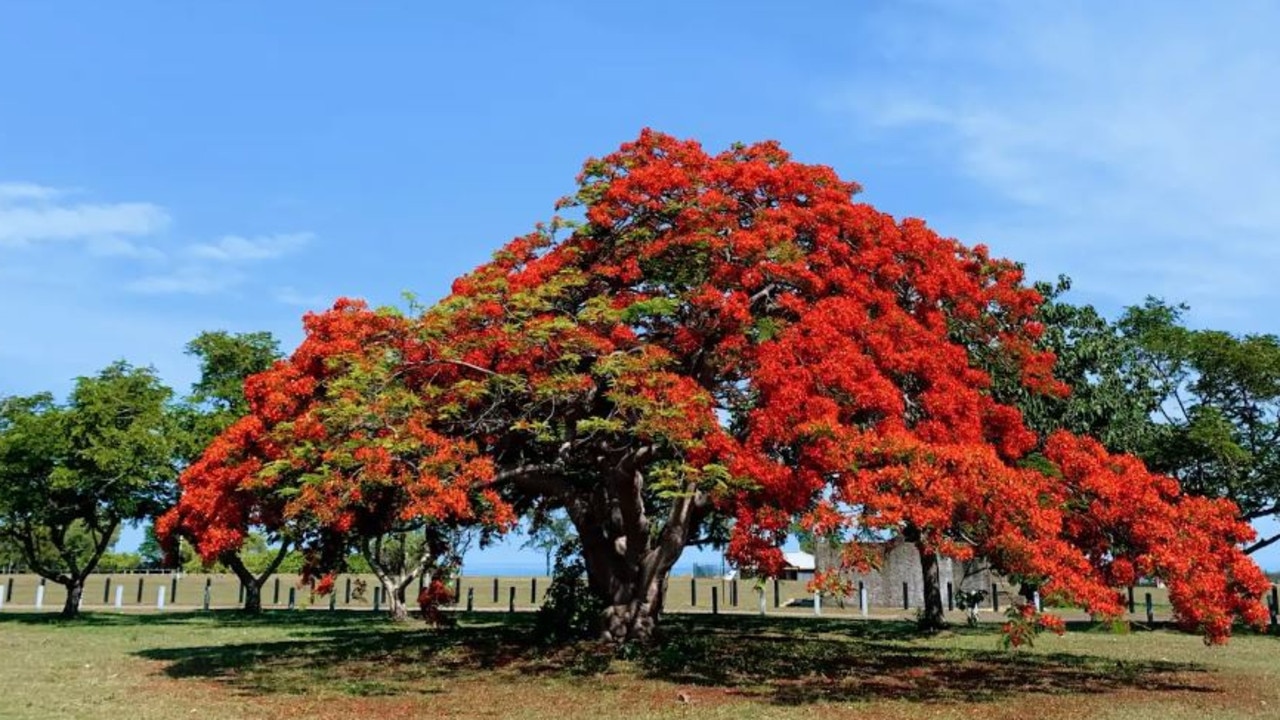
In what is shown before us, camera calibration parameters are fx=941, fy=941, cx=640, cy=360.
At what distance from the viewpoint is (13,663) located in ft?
55.7

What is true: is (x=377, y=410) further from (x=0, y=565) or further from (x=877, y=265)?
(x=0, y=565)

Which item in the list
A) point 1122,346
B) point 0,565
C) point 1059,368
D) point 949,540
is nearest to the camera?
point 949,540

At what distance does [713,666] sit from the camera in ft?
54.2

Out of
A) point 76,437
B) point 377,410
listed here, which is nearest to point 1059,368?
point 377,410

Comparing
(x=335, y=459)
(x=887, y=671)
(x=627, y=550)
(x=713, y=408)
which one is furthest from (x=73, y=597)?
(x=887, y=671)

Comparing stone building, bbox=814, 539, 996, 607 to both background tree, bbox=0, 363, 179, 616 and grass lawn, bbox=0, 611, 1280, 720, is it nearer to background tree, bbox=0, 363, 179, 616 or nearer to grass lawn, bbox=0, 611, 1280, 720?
grass lawn, bbox=0, 611, 1280, 720

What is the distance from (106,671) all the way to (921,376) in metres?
14.7

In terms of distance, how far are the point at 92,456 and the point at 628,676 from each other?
20494 mm

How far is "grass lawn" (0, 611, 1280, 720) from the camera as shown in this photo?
1227 cm

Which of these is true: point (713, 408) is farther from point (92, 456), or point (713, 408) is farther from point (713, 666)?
point (92, 456)

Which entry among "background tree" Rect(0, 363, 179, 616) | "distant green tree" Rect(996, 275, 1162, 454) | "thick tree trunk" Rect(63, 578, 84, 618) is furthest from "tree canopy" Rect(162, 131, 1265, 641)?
"thick tree trunk" Rect(63, 578, 84, 618)

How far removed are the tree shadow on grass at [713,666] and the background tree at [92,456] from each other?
885 cm

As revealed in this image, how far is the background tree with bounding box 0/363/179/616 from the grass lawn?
200 inches

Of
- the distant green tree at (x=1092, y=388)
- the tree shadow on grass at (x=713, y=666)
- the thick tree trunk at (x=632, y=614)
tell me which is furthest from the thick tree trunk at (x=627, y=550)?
the distant green tree at (x=1092, y=388)
